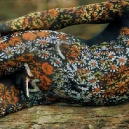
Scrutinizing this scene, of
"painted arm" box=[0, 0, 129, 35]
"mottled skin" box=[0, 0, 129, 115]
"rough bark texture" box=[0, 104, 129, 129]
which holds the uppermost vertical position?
"painted arm" box=[0, 0, 129, 35]

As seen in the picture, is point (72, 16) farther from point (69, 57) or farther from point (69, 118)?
point (69, 118)

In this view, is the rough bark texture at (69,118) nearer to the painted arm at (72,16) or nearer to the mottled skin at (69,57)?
the mottled skin at (69,57)

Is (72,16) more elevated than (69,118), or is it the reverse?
(72,16)

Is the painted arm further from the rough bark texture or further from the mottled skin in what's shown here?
the rough bark texture

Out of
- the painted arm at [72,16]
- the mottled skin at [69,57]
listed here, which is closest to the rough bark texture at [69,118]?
the mottled skin at [69,57]

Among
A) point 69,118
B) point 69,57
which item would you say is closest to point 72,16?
point 69,57

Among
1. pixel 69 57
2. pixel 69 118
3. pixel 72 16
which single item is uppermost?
pixel 72 16

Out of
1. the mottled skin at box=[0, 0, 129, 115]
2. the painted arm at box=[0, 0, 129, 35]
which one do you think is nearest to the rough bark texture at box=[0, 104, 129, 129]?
the mottled skin at box=[0, 0, 129, 115]
